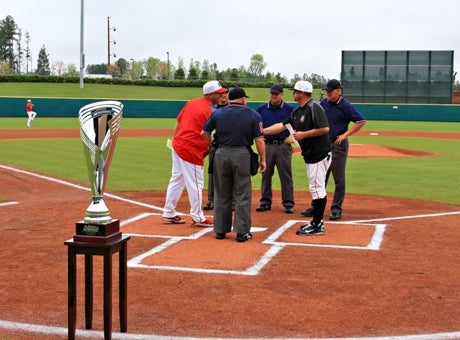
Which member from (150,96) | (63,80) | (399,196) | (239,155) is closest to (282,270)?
(239,155)

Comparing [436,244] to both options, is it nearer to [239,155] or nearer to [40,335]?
[239,155]

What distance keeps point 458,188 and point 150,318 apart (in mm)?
9535

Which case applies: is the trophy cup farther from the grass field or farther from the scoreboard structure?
the scoreboard structure

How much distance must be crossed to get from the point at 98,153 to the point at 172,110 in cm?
4435

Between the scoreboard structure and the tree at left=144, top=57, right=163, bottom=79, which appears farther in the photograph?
the tree at left=144, top=57, right=163, bottom=79

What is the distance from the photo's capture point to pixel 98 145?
4.14 metres

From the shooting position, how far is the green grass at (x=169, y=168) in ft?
41.4

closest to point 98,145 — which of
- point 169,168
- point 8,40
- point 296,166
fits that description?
point 169,168

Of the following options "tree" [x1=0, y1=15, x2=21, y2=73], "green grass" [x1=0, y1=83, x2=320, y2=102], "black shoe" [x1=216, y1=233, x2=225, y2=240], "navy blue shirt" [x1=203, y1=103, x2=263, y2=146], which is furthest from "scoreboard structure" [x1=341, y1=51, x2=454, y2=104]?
"tree" [x1=0, y1=15, x2=21, y2=73]

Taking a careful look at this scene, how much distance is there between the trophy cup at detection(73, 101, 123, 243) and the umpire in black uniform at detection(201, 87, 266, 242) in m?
3.45

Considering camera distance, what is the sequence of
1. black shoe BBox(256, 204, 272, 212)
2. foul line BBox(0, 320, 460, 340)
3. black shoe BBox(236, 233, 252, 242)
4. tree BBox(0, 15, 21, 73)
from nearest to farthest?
foul line BBox(0, 320, 460, 340), black shoe BBox(236, 233, 252, 242), black shoe BBox(256, 204, 272, 212), tree BBox(0, 15, 21, 73)

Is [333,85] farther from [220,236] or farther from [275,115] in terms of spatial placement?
[220,236]

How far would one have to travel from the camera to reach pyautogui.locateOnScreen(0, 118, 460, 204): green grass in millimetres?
12633

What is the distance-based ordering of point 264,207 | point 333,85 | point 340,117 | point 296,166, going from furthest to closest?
point 296,166, point 264,207, point 340,117, point 333,85
